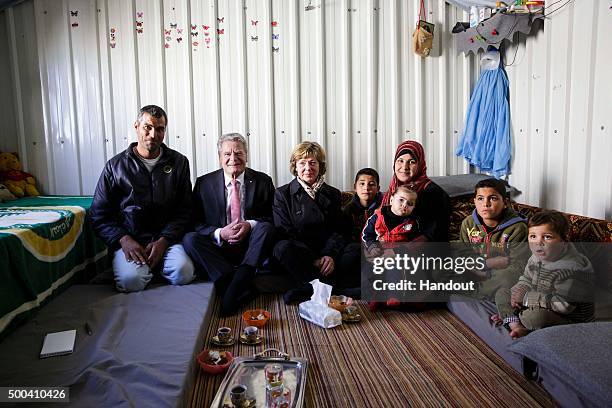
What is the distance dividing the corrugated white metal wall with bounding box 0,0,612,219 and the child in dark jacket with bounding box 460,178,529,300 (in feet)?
3.54

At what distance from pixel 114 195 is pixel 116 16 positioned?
163cm

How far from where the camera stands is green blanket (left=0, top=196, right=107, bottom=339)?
2.00m

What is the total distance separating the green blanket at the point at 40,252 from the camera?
1996mm

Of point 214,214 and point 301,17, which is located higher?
point 301,17

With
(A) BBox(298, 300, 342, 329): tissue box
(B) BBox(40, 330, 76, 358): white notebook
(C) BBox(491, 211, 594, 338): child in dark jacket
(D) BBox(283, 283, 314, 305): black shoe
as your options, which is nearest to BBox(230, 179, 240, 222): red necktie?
(D) BBox(283, 283, 314, 305): black shoe

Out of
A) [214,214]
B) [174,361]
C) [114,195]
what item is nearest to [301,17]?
[214,214]

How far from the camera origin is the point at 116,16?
11.5 feet

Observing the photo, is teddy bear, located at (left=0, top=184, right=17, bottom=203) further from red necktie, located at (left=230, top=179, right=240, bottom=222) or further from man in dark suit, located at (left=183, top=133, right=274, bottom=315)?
red necktie, located at (left=230, top=179, right=240, bottom=222)

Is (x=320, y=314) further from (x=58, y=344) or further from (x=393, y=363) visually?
(x=58, y=344)

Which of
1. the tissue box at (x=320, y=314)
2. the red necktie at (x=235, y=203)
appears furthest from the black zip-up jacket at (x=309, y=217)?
the tissue box at (x=320, y=314)

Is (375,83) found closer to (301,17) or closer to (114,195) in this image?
(301,17)

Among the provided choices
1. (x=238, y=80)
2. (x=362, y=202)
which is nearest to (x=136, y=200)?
(x=238, y=80)

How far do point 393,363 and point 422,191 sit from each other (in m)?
1.26

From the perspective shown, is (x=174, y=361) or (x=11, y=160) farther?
(x=11, y=160)
